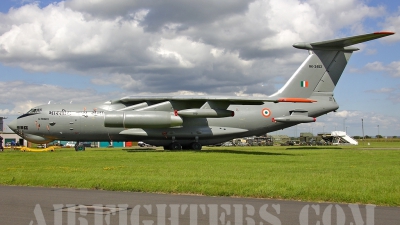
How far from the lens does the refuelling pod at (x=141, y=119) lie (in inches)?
1077

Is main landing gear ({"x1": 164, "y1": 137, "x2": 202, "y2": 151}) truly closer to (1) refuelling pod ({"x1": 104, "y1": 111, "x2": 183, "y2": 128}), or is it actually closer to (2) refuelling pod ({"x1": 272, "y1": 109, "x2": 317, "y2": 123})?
(1) refuelling pod ({"x1": 104, "y1": 111, "x2": 183, "y2": 128})

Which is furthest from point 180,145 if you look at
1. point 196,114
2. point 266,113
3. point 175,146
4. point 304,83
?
point 304,83

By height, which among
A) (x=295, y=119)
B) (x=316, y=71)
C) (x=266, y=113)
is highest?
(x=316, y=71)

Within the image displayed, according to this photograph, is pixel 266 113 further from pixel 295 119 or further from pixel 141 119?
pixel 141 119

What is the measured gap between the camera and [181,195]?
9.96 m

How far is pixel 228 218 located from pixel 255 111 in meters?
25.2

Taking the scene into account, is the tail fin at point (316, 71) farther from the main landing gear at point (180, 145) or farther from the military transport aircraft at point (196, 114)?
the main landing gear at point (180, 145)

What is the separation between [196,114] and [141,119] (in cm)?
353

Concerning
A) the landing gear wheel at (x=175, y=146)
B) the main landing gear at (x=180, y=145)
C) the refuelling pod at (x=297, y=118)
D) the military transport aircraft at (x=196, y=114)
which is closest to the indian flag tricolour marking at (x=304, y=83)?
the military transport aircraft at (x=196, y=114)

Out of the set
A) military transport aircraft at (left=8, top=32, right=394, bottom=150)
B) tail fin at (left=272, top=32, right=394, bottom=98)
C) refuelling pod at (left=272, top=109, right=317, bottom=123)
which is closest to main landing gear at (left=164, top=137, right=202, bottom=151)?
military transport aircraft at (left=8, top=32, right=394, bottom=150)

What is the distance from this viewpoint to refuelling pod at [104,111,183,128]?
2736 cm

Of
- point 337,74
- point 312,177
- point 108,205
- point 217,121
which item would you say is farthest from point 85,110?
point 108,205

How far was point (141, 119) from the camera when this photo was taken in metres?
27.7

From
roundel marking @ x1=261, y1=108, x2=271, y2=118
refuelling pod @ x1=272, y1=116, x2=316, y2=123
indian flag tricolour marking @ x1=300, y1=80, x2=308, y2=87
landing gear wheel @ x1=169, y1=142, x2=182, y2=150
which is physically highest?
indian flag tricolour marking @ x1=300, y1=80, x2=308, y2=87
